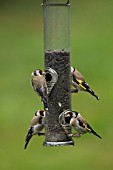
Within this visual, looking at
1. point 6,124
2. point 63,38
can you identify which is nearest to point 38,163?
point 6,124

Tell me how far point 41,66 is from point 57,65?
1389 cm

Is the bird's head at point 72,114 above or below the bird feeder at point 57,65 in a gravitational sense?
below

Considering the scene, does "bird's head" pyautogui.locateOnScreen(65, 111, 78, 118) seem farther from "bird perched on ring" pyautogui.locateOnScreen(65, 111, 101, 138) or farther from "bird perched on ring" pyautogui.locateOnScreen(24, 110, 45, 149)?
"bird perched on ring" pyautogui.locateOnScreen(24, 110, 45, 149)

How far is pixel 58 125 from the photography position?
389 inches

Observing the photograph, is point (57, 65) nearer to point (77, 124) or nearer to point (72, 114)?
point (72, 114)

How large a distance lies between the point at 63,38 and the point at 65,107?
663mm

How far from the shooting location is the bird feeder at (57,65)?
31.6 ft

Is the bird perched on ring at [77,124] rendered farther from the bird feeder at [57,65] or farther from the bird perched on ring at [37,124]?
the bird perched on ring at [37,124]

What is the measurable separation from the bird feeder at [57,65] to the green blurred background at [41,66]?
484 centimetres

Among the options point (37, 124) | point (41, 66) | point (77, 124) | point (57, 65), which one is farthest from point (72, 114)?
point (41, 66)

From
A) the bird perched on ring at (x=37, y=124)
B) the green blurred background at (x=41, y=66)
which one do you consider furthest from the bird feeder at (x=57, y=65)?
the green blurred background at (x=41, y=66)

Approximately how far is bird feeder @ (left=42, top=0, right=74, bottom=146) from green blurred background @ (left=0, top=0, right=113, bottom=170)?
191 inches

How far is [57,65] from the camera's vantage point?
987 centimetres

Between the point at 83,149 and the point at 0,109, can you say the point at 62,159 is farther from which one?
the point at 0,109
